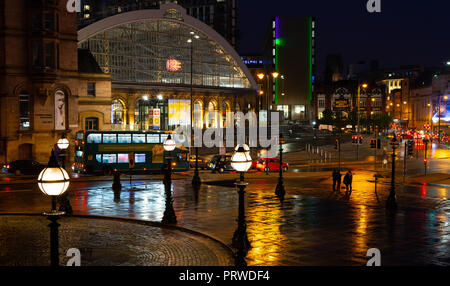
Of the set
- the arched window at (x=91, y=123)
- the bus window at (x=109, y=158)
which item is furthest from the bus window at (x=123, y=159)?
the arched window at (x=91, y=123)

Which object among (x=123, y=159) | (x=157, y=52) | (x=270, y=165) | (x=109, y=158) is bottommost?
(x=270, y=165)

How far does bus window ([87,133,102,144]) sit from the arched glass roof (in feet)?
112

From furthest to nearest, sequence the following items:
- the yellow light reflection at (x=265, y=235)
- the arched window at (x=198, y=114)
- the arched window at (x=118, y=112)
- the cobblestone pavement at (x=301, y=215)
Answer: the arched window at (x=198, y=114), the arched window at (x=118, y=112), the cobblestone pavement at (x=301, y=215), the yellow light reflection at (x=265, y=235)

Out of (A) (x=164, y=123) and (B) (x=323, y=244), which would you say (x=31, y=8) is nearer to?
(B) (x=323, y=244)

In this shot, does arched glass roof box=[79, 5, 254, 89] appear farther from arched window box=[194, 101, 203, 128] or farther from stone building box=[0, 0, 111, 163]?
stone building box=[0, 0, 111, 163]

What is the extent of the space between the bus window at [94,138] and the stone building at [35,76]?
9.01 m

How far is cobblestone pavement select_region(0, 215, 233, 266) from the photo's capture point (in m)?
15.2

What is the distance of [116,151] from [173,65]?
47.7 m

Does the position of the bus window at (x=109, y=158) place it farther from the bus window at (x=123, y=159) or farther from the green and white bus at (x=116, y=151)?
the bus window at (x=123, y=159)

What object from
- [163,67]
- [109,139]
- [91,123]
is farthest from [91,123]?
[163,67]

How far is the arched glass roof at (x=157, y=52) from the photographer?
8056 cm

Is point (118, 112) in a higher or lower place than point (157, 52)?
lower

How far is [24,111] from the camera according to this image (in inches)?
1969

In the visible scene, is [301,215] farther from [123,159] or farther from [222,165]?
[222,165]
